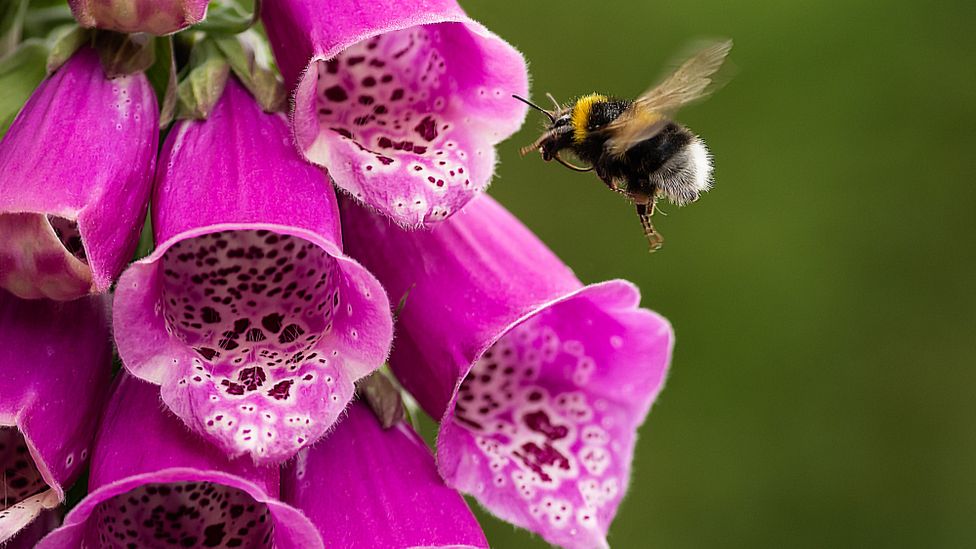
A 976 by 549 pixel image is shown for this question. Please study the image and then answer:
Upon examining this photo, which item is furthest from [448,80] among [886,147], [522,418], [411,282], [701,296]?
[886,147]

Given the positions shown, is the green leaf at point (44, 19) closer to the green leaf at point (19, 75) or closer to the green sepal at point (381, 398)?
the green leaf at point (19, 75)

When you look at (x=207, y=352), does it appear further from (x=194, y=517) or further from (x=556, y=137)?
(x=556, y=137)

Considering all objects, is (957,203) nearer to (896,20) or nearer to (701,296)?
(896,20)

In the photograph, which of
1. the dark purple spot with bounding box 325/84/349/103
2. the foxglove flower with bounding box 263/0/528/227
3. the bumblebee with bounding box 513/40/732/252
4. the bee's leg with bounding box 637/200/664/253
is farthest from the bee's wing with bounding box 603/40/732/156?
the dark purple spot with bounding box 325/84/349/103

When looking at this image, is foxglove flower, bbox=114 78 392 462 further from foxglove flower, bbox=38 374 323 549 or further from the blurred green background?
the blurred green background

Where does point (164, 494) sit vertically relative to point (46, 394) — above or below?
below

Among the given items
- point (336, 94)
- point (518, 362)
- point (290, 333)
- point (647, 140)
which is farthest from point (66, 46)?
point (647, 140)
